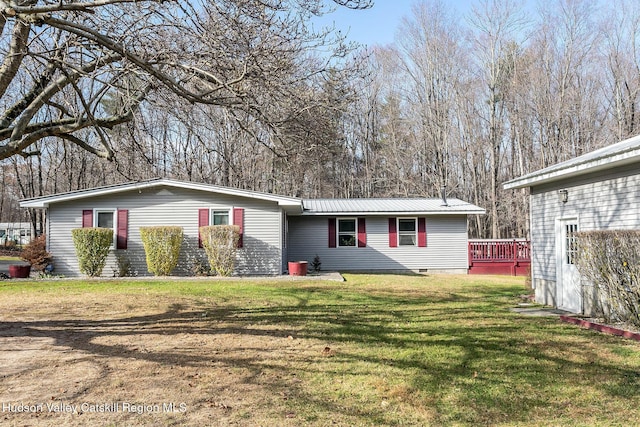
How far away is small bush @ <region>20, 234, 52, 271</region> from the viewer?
586 inches

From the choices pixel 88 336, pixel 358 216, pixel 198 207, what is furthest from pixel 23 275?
pixel 358 216

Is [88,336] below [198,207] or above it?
below

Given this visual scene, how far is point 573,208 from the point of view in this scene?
846 cm

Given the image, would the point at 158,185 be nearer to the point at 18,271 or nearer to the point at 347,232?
the point at 18,271

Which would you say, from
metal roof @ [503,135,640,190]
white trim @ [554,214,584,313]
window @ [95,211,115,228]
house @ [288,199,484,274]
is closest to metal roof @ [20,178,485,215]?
house @ [288,199,484,274]

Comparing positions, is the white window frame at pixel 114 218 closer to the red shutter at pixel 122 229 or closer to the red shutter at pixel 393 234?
the red shutter at pixel 122 229

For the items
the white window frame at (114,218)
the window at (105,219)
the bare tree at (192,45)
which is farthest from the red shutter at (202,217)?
the bare tree at (192,45)

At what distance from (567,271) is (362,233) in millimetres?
9864

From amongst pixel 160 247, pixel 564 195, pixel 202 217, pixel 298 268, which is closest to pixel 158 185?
pixel 202 217

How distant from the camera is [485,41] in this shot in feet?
80.8

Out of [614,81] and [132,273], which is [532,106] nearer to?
[614,81]

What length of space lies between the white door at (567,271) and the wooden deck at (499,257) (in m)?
9.48

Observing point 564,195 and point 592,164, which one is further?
point 564,195

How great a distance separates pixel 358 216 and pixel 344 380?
13515 mm
